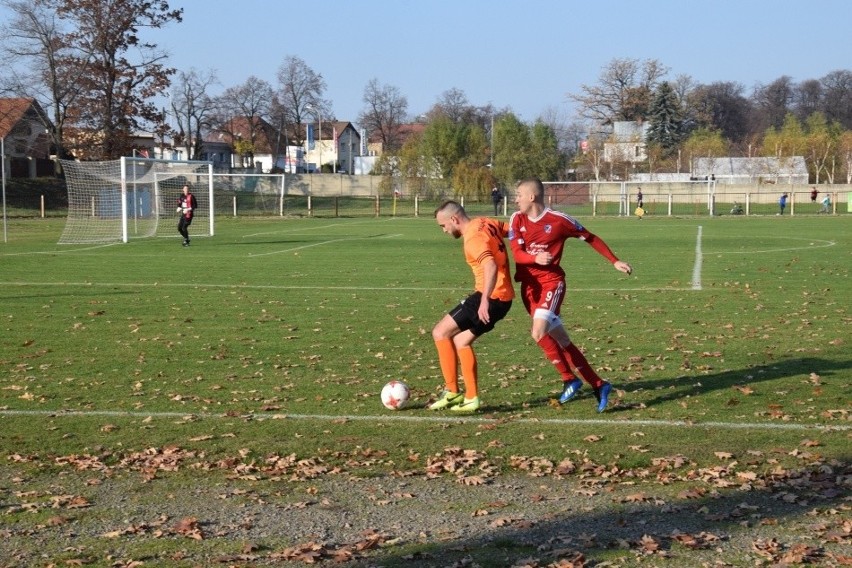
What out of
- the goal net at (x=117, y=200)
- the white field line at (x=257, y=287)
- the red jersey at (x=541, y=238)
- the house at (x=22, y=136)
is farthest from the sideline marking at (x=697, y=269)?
the house at (x=22, y=136)

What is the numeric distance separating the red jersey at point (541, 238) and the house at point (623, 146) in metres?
73.0

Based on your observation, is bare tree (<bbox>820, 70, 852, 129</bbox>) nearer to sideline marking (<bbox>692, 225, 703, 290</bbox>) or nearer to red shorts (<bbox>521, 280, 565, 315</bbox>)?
sideline marking (<bbox>692, 225, 703, 290</bbox>)

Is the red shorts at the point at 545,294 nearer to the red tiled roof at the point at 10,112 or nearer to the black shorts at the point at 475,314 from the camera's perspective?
the black shorts at the point at 475,314

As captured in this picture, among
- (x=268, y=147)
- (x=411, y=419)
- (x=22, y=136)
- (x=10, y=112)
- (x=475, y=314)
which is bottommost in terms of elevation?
(x=411, y=419)

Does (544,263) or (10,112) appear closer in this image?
(544,263)

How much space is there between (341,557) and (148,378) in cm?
568

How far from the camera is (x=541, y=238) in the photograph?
8.61 meters

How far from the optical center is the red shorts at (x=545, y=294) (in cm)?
Result: 866

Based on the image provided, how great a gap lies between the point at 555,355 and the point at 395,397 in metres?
1.44

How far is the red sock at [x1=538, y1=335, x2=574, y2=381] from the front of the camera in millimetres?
8812

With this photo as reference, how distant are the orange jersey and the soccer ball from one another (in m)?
1.09

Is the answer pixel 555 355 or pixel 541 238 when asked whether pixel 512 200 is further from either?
pixel 541 238

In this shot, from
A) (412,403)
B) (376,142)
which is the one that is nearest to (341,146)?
(376,142)

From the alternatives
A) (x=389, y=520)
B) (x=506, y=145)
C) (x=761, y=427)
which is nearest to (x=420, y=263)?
(x=761, y=427)
